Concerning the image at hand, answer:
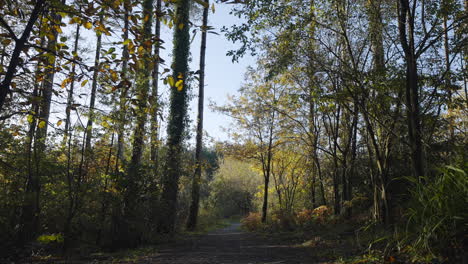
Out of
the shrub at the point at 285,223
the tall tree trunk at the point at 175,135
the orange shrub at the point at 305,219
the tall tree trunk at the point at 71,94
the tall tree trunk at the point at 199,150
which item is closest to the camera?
the tall tree trunk at the point at 71,94

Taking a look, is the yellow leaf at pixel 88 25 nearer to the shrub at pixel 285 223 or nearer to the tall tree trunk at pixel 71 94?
the tall tree trunk at pixel 71 94

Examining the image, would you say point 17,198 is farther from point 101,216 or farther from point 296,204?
point 296,204

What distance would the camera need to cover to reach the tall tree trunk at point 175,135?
1060cm

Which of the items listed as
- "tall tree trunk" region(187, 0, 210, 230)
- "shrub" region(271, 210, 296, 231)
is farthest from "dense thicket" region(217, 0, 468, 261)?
"tall tree trunk" region(187, 0, 210, 230)

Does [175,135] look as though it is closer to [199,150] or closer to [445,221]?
[199,150]

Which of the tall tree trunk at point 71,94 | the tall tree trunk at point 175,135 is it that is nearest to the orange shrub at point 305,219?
the tall tree trunk at point 175,135

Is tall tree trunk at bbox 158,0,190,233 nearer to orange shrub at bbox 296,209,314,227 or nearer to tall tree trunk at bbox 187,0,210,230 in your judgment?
tall tree trunk at bbox 187,0,210,230

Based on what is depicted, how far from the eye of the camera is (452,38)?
7.53 meters

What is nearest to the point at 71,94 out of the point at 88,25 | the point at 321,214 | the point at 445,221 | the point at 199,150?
the point at 88,25

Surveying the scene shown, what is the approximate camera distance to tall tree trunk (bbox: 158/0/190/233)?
1060cm

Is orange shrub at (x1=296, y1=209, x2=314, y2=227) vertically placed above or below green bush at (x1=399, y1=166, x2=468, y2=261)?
below

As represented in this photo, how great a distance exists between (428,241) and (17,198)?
838 centimetres

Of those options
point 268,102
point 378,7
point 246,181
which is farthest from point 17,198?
point 246,181

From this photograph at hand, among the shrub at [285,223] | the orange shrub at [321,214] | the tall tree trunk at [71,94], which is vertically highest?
the tall tree trunk at [71,94]
